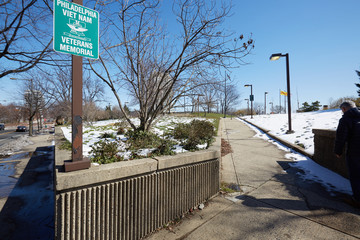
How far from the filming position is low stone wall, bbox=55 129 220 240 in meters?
1.86

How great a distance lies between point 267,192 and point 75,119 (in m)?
3.81

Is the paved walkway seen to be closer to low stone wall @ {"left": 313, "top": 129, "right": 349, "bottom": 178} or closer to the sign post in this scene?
the sign post

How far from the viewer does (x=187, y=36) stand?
15.3 feet

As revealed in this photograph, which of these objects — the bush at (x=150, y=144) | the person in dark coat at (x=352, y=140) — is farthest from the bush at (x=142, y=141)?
the person in dark coat at (x=352, y=140)

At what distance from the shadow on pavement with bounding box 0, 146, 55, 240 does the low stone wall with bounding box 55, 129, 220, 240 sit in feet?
5.02

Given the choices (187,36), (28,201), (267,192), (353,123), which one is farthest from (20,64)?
(353,123)

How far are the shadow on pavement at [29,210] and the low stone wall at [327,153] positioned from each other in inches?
252

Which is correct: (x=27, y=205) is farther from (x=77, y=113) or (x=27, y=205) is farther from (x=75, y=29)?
(x=75, y=29)

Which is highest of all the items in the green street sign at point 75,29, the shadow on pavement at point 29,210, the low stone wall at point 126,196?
the green street sign at point 75,29

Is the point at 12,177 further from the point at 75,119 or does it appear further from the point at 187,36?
the point at 187,36

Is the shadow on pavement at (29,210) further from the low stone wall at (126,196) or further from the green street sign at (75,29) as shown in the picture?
the green street sign at (75,29)

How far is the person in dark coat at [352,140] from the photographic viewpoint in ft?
10.00

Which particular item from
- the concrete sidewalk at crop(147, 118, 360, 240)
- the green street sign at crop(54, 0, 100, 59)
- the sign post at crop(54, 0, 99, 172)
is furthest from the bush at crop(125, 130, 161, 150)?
the green street sign at crop(54, 0, 100, 59)

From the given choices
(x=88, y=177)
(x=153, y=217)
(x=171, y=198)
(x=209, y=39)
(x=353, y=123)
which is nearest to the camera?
(x=88, y=177)
